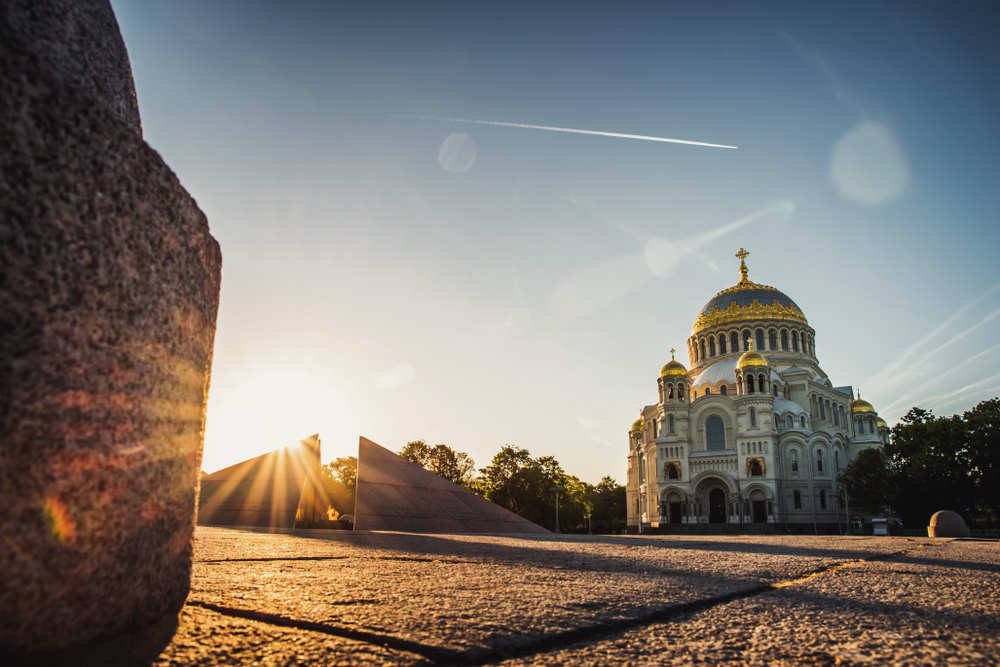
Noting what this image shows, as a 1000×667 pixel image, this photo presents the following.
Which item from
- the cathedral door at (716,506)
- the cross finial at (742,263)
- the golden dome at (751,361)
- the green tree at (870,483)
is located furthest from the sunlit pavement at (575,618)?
the cross finial at (742,263)

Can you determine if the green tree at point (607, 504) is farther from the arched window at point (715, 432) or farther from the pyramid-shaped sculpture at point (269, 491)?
the pyramid-shaped sculpture at point (269, 491)

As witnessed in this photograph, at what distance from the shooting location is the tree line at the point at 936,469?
28.4 m

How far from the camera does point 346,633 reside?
1265mm

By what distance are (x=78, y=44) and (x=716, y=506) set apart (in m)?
39.4

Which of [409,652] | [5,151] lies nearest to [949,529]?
[409,652]

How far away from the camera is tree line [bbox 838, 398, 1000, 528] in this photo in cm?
2844

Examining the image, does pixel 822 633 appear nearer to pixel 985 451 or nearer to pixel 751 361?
pixel 985 451

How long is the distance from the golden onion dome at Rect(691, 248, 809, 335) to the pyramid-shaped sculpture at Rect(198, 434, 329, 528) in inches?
1422

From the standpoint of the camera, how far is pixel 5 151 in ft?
3.09

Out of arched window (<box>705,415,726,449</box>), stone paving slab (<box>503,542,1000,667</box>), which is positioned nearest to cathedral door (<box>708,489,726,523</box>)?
arched window (<box>705,415,726,449</box>)

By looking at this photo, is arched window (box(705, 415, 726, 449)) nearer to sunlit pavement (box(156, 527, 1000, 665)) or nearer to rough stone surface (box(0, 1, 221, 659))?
sunlit pavement (box(156, 527, 1000, 665))

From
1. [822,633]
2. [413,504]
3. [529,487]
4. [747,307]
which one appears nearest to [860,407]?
[747,307]

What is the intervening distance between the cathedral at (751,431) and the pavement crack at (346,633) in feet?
118

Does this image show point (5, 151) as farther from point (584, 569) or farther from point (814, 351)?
point (814, 351)
